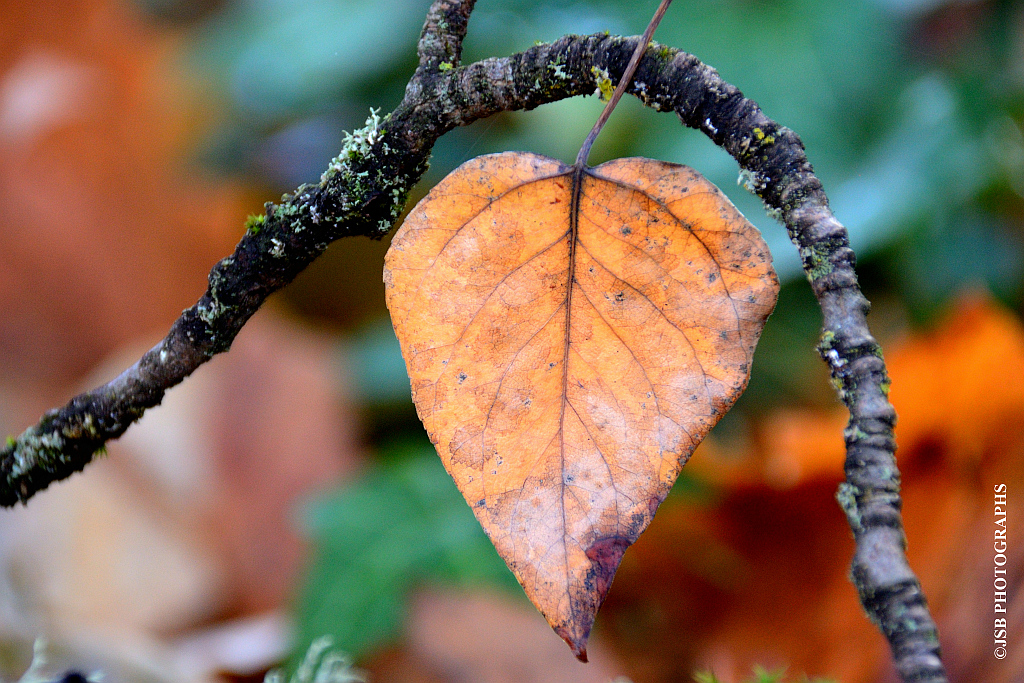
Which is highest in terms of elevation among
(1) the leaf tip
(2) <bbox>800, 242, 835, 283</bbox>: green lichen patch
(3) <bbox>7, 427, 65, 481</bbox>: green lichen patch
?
(3) <bbox>7, 427, 65, 481</bbox>: green lichen patch

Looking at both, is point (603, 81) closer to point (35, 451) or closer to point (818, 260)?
point (818, 260)

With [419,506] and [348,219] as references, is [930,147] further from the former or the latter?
[348,219]

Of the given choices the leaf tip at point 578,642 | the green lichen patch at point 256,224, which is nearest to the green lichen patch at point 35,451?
the green lichen patch at point 256,224

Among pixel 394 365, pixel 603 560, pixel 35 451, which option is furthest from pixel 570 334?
pixel 394 365

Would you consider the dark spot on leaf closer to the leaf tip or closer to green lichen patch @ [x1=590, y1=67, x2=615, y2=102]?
the leaf tip

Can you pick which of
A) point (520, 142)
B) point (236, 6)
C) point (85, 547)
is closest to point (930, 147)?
point (520, 142)

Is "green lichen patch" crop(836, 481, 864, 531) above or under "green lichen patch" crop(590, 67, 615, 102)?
under

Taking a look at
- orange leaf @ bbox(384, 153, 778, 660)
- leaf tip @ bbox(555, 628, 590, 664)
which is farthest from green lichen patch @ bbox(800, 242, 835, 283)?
leaf tip @ bbox(555, 628, 590, 664)

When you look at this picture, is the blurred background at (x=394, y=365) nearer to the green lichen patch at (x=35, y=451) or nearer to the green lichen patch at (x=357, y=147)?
the green lichen patch at (x=357, y=147)
